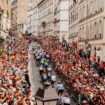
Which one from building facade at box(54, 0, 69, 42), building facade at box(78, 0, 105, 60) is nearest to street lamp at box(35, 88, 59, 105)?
building facade at box(78, 0, 105, 60)

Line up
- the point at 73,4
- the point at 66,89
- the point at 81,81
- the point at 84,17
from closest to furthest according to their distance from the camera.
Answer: the point at 81,81 < the point at 66,89 < the point at 84,17 < the point at 73,4

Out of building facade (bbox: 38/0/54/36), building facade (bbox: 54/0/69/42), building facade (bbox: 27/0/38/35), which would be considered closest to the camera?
building facade (bbox: 54/0/69/42)

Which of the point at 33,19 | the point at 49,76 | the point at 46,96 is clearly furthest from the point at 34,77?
the point at 33,19

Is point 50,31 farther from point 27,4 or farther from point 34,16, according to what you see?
point 27,4

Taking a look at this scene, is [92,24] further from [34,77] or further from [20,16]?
[20,16]

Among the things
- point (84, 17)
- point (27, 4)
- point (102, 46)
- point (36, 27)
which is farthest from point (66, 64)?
point (27, 4)

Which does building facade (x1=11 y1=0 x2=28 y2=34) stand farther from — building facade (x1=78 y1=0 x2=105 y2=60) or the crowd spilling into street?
the crowd spilling into street
